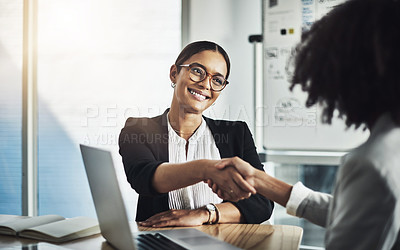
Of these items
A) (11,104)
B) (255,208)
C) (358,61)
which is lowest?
(255,208)

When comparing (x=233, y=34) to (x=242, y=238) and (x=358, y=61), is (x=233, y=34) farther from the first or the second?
(x=358, y=61)

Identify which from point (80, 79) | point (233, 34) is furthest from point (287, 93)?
point (80, 79)

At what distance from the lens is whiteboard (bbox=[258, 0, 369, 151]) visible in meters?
2.71

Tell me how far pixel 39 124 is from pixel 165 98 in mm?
1125

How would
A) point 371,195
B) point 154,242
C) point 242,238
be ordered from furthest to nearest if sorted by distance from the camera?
point 242,238, point 154,242, point 371,195

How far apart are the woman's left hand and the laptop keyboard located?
0.61 ft

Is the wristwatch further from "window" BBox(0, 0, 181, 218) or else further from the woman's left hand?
"window" BBox(0, 0, 181, 218)

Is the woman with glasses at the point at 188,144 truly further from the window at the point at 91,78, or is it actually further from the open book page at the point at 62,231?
the window at the point at 91,78

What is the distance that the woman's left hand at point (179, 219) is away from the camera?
1396 millimetres

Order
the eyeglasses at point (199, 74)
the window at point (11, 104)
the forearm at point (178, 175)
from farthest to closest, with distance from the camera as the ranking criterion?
the window at point (11, 104), the eyeglasses at point (199, 74), the forearm at point (178, 175)

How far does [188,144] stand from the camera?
1.91 m

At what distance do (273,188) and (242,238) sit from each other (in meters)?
0.19

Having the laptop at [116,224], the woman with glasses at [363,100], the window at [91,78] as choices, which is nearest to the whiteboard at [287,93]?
the window at [91,78]

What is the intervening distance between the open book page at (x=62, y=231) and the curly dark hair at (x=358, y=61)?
779 mm
